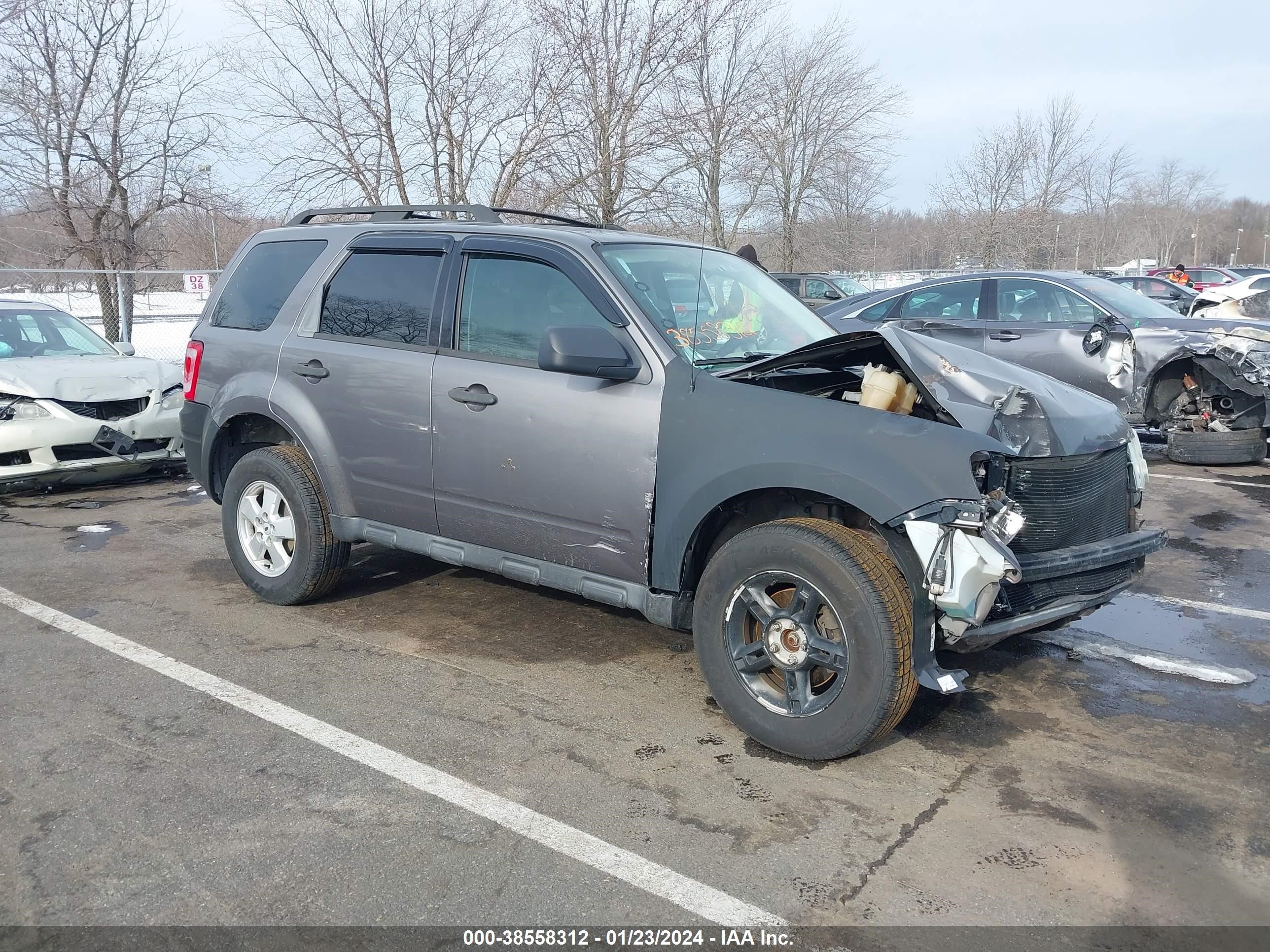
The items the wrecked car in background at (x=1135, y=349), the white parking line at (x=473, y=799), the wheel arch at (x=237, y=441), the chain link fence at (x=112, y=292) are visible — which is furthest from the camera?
the chain link fence at (x=112, y=292)

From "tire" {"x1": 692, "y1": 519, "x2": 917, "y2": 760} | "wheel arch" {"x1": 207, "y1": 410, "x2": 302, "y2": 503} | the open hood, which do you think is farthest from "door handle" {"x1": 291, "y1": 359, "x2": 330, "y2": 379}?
"tire" {"x1": 692, "y1": 519, "x2": 917, "y2": 760}

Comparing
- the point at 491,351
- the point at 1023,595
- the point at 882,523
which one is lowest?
the point at 1023,595

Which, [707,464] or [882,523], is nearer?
[882,523]

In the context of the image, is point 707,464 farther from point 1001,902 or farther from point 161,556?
point 161,556

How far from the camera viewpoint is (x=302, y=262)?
17.6 ft

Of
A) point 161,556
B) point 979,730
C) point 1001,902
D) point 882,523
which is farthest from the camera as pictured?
point 161,556

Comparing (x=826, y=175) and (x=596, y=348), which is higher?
(x=826, y=175)

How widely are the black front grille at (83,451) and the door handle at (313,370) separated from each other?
383 centimetres

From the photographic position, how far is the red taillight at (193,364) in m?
5.61

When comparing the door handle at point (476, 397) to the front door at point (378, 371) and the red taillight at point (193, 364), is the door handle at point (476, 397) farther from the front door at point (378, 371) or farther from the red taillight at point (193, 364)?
the red taillight at point (193, 364)

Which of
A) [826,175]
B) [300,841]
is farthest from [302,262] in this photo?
[826,175]

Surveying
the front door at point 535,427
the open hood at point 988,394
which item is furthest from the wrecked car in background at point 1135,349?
the front door at point 535,427

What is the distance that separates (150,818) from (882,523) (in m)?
2.59

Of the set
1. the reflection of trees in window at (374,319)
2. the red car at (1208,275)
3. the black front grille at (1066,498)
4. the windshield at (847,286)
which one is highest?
the red car at (1208,275)
